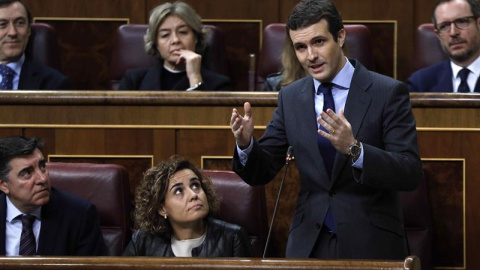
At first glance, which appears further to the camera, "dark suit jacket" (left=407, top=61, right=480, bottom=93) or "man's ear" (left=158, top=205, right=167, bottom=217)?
"dark suit jacket" (left=407, top=61, right=480, bottom=93)

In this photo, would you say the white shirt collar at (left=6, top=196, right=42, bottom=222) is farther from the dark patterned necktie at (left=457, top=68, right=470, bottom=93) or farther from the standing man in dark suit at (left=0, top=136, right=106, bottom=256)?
the dark patterned necktie at (left=457, top=68, right=470, bottom=93)

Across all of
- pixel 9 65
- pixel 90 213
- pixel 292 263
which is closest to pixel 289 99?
pixel 292 263

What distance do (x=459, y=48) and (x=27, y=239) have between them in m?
0.90

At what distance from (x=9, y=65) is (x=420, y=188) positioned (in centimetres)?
91

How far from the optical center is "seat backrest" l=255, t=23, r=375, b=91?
2.08 metres

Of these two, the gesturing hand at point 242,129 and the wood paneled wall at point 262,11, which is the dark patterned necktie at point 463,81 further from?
the gesturing hand at point 242,129

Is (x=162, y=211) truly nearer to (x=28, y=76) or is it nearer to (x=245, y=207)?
(x=245, y=207)

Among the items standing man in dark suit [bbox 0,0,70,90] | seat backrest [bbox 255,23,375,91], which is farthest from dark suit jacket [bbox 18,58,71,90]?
seat backrest [bbox 255,23,375,91]

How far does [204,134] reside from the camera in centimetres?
168

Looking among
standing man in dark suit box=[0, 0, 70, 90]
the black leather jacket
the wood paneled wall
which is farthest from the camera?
the wood paneled wall

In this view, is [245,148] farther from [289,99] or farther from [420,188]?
[420,188]

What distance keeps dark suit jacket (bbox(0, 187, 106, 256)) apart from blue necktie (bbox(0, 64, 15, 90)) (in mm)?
526

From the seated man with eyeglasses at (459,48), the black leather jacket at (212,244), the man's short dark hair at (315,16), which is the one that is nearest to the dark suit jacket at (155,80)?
the seated man with eyeglasses at (459,48)

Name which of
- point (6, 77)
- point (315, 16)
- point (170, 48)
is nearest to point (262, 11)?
point (170, 48)
